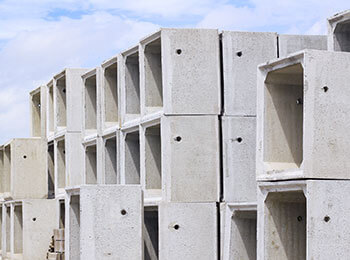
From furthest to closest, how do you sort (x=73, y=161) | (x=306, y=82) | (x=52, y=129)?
(x=52, y=129) → (x=73, y=161) → (x=306, y=82)

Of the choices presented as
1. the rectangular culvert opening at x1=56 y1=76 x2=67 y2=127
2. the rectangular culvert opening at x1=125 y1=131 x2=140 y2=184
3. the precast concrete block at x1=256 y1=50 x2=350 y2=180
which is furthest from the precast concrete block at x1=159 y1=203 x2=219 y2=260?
the rectangular culvert opening at x1=56 y1=76 x2=67 y2=127

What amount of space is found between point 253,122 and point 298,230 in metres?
2.90

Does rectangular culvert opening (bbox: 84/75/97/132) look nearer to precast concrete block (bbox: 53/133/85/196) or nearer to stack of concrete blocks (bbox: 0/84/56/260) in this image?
precast concrete block (bbox: 53/133/85/196)

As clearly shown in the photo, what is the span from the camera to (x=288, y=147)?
9.62m

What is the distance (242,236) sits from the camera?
11.4 m

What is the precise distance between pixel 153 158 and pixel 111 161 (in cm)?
230

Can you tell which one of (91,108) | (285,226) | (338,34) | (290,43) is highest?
(290,43)

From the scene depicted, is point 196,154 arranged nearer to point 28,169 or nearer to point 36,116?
point 28,169

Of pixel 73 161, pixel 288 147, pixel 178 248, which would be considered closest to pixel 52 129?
pixel 73 161

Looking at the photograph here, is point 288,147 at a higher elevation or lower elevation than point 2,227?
higher

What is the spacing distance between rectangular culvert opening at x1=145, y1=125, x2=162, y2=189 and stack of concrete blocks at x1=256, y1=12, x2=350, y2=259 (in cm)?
377

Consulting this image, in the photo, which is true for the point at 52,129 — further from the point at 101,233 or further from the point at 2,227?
the point at 101,233

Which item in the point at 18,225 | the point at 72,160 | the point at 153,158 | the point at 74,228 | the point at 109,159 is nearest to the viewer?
the point at 74,228

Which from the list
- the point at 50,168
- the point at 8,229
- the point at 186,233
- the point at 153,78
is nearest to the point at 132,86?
the point at 153,78
